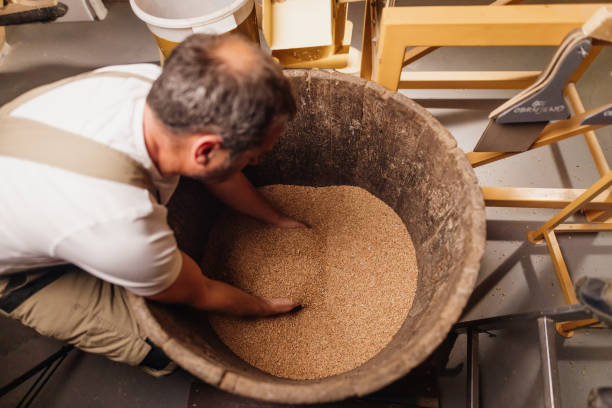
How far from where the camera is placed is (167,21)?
1438mm

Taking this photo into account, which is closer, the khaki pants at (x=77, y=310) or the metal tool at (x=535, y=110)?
the metal tool at (x=535, y=110)

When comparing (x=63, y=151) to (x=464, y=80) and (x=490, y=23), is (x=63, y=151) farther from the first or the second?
(x=464, y=80)

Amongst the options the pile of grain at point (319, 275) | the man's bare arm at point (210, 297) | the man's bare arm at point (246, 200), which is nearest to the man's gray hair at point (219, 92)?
the man's bare arm at point (210, 297)

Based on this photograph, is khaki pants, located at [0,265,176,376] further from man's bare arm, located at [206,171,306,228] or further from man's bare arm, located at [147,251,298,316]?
man's bare arm, located at [206,171,306,228]

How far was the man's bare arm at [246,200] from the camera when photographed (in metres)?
1.36

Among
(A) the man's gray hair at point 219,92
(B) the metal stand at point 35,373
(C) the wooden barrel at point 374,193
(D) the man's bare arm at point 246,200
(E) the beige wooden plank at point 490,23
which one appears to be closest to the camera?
(A) the man's gray hair at point 219,92

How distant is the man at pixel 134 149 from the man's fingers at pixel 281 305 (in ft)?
1.23

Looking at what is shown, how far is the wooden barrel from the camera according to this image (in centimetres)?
80

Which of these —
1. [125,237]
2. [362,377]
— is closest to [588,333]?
[362,377]

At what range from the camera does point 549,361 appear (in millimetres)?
1031

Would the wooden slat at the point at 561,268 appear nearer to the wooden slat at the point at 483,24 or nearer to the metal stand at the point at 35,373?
the wooden slat at the point at 483,24

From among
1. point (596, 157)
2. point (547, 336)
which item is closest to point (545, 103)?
point (547, 336)

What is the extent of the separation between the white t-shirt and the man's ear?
0.14 m

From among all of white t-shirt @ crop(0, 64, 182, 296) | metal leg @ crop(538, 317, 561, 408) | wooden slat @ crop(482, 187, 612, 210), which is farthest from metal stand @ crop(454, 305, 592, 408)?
white t-shirt @ crop(0, 64, 182, 296)
